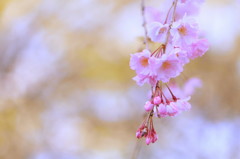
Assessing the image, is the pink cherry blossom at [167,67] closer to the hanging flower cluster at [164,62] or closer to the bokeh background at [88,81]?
the hanging flower cluster at [164,62]

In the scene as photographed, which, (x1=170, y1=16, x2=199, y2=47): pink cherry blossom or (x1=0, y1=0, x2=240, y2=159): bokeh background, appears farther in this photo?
(x1=0, y1=0, x2=240, y2=159): bokeh background

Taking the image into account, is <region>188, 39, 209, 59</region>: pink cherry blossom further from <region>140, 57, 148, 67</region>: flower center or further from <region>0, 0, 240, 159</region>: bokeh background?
<region>0, 0, 240, 159</region>: bokeh background

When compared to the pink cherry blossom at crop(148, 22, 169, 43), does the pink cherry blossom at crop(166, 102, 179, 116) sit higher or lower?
lower

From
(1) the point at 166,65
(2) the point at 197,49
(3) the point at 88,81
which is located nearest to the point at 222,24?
(3) the point at 88,81

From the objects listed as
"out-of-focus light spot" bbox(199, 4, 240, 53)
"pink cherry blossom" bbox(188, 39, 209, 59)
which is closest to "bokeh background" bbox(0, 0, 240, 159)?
"out-of-focus light spot" bbox(199, 4, 240, 53)

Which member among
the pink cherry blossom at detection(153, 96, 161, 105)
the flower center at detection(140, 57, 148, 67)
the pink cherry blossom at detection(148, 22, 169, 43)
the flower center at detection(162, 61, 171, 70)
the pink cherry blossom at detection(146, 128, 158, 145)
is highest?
the pink cherry blossom at detection(148, 22, 169, 43)

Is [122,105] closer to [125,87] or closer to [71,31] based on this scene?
[125,87]

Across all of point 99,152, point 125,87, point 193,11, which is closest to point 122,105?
point 125,87
